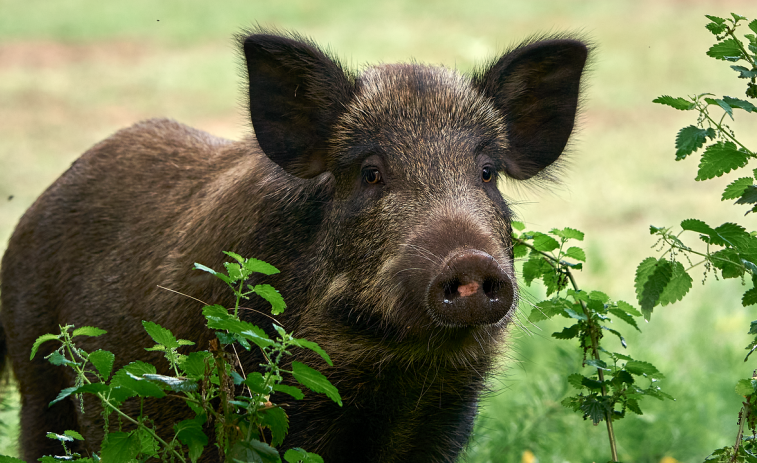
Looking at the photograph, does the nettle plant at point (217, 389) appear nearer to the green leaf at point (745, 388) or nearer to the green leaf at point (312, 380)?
the green leaf at point (312, 380)

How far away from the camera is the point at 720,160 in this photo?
11.0ft

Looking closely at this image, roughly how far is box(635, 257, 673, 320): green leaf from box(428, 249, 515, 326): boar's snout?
54 cm

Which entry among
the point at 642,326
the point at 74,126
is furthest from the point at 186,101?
the point at 642,326

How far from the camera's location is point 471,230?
11.5 feet

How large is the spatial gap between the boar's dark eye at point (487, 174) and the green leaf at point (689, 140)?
93 cm

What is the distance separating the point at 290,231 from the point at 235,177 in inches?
25.2

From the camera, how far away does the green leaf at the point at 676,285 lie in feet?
11.4

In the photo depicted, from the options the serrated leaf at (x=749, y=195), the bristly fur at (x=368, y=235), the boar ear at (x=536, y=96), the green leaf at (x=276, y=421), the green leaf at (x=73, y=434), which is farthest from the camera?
the boar ear at (x=536, y=96)

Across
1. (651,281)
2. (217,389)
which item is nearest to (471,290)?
(651,281)

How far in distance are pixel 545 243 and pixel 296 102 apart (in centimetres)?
131

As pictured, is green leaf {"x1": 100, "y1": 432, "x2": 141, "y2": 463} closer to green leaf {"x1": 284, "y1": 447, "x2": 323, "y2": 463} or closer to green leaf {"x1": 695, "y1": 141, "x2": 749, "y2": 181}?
green leaf {"x1": 284, "y1": 447, "x2": 323, "y2": 463}

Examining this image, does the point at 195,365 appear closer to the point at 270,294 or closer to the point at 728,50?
the point at 270,294

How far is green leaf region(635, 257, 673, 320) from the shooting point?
345 centimetres

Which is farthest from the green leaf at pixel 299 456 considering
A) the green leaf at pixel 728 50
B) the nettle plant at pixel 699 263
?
the green leaf at pixel 728 50
